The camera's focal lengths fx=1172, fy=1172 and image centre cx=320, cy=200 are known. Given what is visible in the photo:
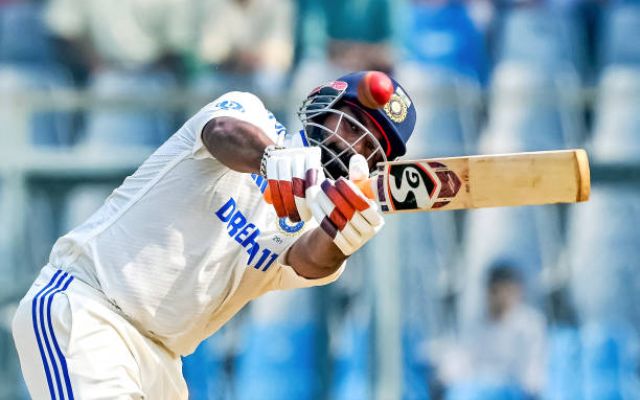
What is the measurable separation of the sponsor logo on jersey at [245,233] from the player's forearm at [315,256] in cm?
33

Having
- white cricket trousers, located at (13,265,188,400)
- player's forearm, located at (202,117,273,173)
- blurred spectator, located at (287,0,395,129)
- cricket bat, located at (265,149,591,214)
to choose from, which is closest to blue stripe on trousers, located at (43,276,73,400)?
white cricket trousers, located at (13,265,188,400)

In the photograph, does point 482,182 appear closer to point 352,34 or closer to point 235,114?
point 235,114

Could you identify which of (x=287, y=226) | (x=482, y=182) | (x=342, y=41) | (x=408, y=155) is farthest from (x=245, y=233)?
(x=342, y=41)

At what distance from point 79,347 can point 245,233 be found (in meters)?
0.67

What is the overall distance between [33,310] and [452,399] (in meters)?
3.99

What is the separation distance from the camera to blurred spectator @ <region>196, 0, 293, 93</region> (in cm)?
776

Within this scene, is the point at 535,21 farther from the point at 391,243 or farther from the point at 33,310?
the point at 33,310

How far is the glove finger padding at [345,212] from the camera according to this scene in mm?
3230

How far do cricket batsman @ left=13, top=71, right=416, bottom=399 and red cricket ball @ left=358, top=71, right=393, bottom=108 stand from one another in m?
0.16

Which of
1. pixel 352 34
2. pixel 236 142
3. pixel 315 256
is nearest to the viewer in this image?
pixel 315 256

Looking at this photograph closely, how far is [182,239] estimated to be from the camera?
3.93 m

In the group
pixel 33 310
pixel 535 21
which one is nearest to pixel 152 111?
pixel 535 21

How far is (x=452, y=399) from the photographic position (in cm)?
738

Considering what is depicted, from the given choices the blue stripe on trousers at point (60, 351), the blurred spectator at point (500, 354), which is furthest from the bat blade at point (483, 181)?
the blurred spectator at point (500, 354)
